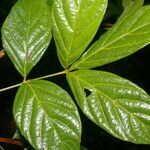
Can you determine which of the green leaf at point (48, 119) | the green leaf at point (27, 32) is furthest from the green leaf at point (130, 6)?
the green leaf at point (48, 119)

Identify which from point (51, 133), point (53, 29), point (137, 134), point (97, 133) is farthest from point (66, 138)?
point (97, 133)

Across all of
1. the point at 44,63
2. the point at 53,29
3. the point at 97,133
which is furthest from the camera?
the point at 97,133

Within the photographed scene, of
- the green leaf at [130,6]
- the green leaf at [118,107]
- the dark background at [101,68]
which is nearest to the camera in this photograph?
the green leaf at [118,107]

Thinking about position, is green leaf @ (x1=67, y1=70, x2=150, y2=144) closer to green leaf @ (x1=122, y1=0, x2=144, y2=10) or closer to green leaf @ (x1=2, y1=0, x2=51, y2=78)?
green leaf @ (x1=2, y1=0, x2=51, y2=78)

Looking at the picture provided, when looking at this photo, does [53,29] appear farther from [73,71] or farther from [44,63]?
[44,63]

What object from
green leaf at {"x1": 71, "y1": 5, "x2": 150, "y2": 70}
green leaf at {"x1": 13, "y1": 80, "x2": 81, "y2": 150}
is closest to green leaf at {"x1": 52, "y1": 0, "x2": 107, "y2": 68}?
green leaf at {"x1": 71, "y1": 5, "x2": 150, "y2": 70}

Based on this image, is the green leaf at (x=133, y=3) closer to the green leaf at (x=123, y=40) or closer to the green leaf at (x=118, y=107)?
the green leaf at (x=123, y=40)
